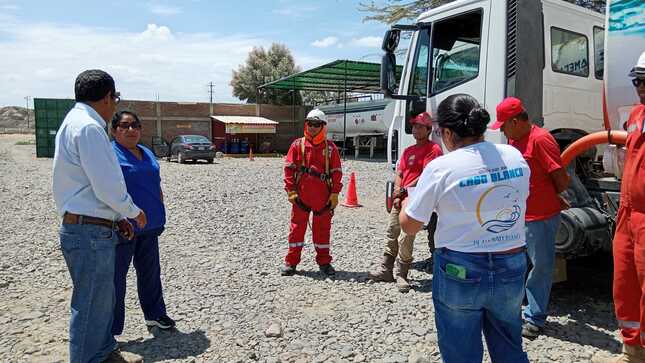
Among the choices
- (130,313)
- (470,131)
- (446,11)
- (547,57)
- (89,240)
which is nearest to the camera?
(470,131)

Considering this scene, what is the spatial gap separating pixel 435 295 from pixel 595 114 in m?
4.02

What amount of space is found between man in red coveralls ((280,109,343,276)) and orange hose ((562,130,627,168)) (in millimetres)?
2408

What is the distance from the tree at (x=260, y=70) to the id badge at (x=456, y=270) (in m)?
44.1

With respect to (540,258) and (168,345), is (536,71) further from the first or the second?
(168,345)

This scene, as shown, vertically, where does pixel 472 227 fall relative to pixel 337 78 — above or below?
below

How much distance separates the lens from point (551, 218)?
373 cm

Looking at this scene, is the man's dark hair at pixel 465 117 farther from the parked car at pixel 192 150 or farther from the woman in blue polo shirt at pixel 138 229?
the parked car at pixel 192 150

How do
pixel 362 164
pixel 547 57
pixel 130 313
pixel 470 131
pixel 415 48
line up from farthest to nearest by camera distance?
pixel 362 164 < pixel 415 48 < pixel 547 57 < pixel 130 313 < pixel 470 131

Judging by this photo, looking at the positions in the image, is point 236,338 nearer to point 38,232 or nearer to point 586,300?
point 586,300

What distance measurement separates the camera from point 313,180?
549 centimetres

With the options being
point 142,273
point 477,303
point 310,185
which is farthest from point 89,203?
point 310,185

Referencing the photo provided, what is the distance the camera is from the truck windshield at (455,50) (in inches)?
198

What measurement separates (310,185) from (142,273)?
2149mm

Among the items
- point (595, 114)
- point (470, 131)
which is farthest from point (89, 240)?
point (595, 114)
